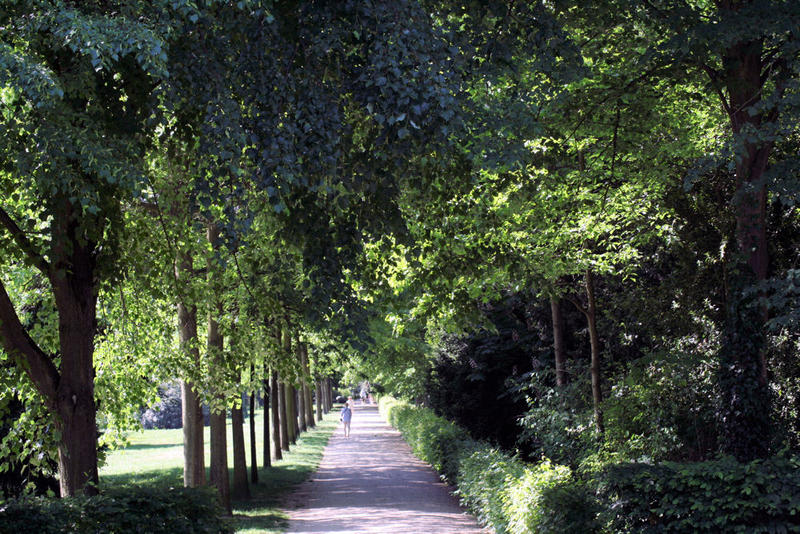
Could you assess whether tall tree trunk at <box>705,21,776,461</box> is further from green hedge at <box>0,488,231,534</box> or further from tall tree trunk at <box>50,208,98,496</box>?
tall tree trunk at <box>50,208,98,496</box>

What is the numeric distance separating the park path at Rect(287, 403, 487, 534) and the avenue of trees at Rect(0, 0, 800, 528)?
2342 mm

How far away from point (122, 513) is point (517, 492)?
18.8ft

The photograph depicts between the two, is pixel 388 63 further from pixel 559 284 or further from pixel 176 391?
pixel 176 391

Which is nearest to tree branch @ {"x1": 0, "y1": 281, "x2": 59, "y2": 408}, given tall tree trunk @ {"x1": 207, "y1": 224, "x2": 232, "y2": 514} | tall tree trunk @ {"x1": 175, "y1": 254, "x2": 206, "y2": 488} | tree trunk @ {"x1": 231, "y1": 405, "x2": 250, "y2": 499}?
tall tree trunk @ {"x1": 175, "y1": 254, "x2": 206, "y2": 488}

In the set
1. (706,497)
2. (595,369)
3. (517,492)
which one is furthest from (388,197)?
(595,369)

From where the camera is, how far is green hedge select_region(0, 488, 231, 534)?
291 inches

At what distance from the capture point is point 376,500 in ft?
59.0

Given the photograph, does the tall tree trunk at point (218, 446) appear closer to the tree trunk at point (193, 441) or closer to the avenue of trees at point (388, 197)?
the avenue of trees at point (388, 197)

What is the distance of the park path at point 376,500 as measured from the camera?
47.2 feet

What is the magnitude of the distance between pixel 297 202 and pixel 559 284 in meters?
9.31

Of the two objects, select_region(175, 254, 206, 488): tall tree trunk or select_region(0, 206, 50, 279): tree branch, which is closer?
select_region(0, 206, 50, 279): tree branch

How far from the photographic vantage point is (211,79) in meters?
6.66

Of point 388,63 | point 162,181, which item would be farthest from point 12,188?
point 388,63

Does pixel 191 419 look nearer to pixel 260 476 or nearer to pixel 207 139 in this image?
pixel 207 139
